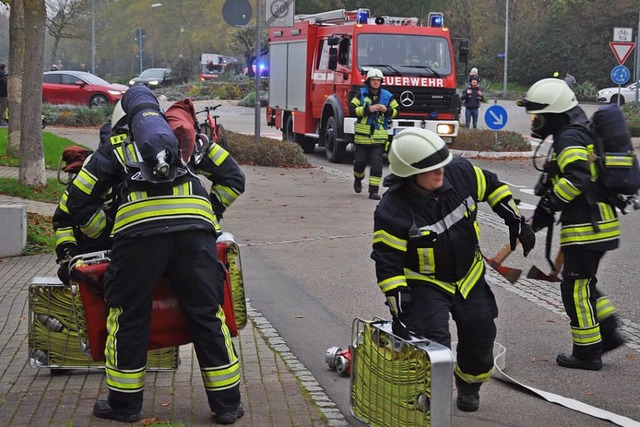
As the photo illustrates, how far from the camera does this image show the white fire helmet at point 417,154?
198 inches

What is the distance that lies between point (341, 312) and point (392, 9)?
3804 cm

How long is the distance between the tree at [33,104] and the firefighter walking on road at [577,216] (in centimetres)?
A: 869

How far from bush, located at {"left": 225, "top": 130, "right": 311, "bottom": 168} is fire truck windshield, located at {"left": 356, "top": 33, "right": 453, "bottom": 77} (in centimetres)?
207

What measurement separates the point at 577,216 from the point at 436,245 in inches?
65.5

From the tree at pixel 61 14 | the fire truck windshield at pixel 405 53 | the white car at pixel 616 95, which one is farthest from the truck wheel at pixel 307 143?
the tree at pixel 61 14

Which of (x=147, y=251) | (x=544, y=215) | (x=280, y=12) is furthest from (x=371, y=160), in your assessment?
(x=147, y=251)

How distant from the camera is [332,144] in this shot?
21.2 meters

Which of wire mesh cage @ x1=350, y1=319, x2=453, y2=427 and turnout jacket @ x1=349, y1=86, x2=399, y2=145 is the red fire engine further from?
wire mesh cage @ x1=350, y1=319, x2=453, y2=427

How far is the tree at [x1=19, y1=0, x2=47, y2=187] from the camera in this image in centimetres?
1377

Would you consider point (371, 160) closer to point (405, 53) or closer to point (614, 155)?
point (405, 53)

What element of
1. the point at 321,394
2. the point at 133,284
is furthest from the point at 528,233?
the point at 133,284

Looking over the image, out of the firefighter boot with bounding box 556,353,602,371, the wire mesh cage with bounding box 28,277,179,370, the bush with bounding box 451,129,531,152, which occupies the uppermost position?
the wire mesh cage with bounding box 28,277,179,370

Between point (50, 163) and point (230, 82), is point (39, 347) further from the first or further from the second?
point (230, 82)

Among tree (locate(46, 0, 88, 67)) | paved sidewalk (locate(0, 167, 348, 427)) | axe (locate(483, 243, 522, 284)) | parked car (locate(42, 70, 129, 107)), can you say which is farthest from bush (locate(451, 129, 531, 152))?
tree (locate(46, 0, 88, 67))
